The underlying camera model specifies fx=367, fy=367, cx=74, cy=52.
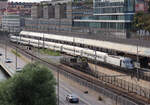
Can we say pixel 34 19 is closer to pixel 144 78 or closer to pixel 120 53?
pixel 120 53

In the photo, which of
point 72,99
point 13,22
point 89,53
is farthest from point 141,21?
point 13,22

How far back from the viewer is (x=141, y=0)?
6981 centimetres

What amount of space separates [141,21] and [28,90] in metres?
48.2

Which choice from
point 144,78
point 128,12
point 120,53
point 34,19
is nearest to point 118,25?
point 128,12

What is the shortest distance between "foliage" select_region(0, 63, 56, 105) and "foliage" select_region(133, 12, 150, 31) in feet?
147

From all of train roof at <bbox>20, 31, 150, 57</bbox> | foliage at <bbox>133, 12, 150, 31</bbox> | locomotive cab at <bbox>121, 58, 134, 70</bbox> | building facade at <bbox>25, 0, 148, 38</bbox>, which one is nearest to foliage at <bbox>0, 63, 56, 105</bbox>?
locomotive cab at <bbox>121, 58, 134, 70</bbox>

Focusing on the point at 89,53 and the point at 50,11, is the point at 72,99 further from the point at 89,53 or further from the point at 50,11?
the point at 50,11

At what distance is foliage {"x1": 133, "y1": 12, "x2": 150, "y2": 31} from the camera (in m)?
66.7

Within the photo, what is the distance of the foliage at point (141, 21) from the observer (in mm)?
66688

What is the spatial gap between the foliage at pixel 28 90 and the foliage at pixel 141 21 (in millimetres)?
44891

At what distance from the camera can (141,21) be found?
2672 inches

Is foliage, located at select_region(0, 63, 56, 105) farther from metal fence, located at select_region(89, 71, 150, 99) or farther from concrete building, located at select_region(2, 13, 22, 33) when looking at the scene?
concrete building, located at select_region(2, 13, 22, 33)

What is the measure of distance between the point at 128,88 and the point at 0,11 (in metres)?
147

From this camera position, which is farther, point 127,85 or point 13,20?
point 13,20
